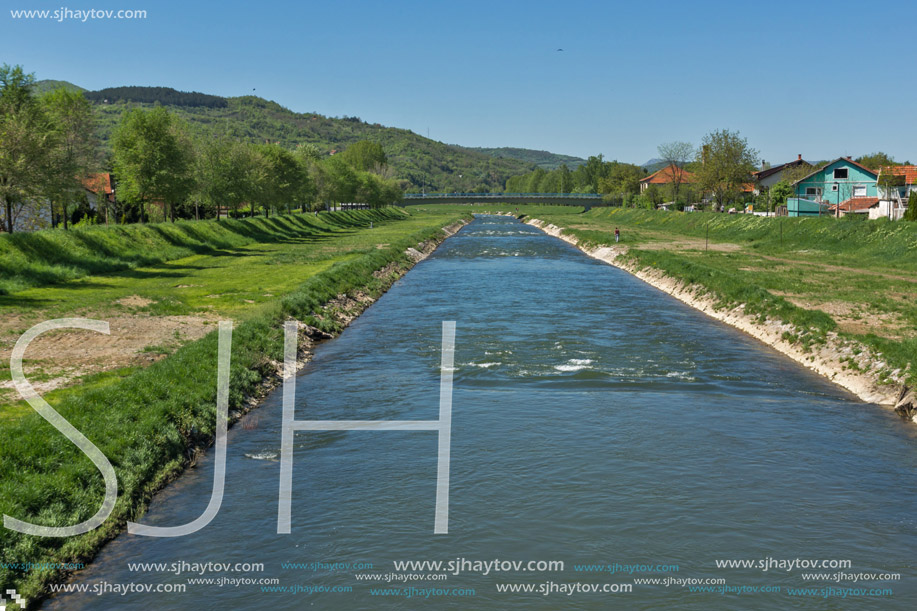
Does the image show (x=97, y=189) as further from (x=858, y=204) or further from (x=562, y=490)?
(x=858, y=204)

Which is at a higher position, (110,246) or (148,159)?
(148,159)

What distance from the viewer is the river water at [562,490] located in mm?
13391

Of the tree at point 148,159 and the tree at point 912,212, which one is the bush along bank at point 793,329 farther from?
the tree at point 148,159

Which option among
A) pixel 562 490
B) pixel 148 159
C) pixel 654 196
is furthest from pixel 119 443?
pixel 654 196

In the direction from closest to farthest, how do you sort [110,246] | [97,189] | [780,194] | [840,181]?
1. [110,246]
2. [97,189]
3. [780,194]
4. [840,181]

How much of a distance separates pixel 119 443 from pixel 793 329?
90.3 feet

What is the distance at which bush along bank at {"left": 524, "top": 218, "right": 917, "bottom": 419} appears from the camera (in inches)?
1007

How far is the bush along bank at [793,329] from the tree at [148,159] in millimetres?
40910

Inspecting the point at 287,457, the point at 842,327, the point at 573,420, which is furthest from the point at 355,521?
the point at 842,327

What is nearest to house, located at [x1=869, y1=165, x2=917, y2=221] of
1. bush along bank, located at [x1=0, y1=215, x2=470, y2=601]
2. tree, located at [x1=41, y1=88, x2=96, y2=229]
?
tree, located at [x1=41, y1=88, x2=96, y2=229]

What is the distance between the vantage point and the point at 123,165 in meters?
64.6

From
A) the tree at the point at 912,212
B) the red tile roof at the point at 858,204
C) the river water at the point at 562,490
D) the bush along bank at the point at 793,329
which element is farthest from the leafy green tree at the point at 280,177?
the red tile roof at the point at 858,204

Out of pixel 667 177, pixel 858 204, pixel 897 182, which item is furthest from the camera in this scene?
pixel 667 177

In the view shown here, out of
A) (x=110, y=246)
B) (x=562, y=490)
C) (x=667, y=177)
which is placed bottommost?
(x=562, y=490)
